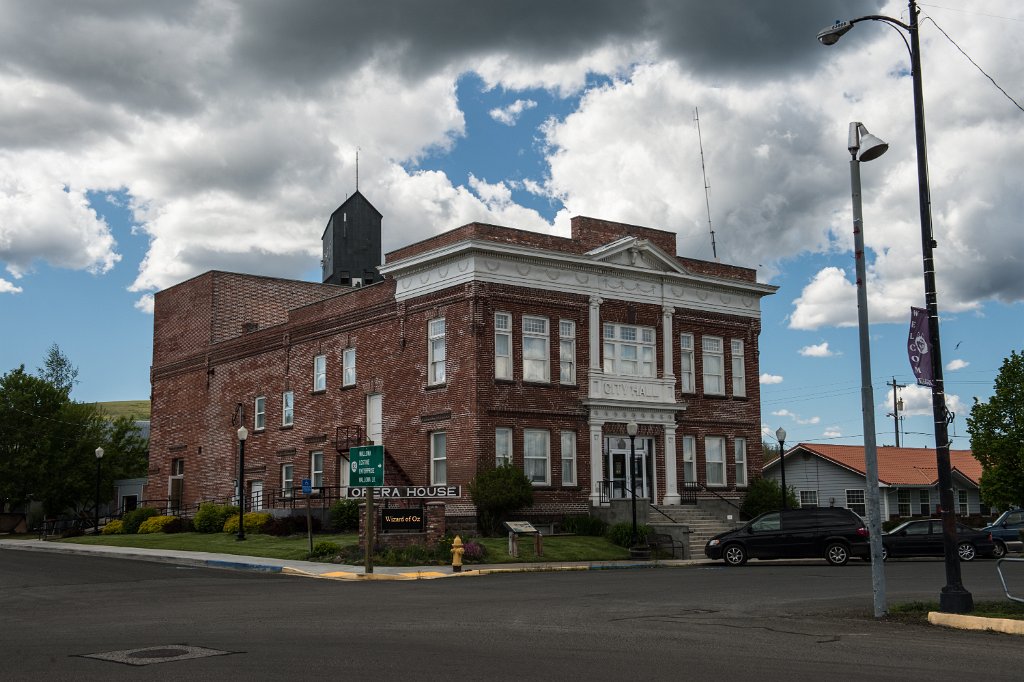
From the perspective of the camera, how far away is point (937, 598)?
18.6 metres

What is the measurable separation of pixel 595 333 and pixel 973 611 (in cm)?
2405

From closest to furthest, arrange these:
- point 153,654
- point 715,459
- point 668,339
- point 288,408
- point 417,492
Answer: point 153,654
point 417,492
point 668,339
point 715,459
point 288,408

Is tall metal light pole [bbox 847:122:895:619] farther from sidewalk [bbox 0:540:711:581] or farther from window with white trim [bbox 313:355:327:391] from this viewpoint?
window with white trim [bbox 313:355:327:391]

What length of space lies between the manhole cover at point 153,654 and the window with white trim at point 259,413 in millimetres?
35959

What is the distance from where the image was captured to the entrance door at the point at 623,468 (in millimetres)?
38844

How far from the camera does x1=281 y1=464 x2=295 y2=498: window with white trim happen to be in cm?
4541

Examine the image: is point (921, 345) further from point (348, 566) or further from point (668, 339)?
point (668, 339)

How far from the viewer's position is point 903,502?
5353 centimetres

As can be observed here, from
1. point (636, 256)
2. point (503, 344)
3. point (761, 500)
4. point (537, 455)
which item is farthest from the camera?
point (761, 500)

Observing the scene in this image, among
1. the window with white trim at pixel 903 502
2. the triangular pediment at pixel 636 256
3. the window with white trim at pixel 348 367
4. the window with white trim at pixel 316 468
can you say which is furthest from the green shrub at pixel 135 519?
the window with white trim at pixel 903 502

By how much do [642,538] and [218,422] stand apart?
2516 centimetres

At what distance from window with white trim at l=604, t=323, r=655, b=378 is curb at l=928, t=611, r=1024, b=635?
24186 mm

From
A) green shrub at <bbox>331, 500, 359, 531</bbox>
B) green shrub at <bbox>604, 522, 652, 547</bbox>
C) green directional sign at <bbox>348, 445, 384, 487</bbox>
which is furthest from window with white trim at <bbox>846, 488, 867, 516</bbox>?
green directional sign at <bbox>348, 445, 384, 487</bbox>

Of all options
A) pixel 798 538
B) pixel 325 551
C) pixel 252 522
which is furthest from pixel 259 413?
pixel 798 538
